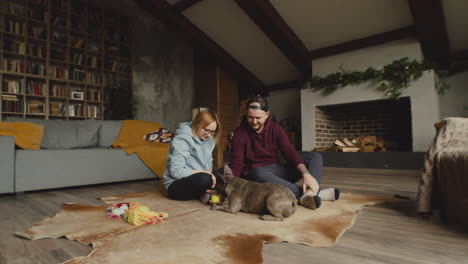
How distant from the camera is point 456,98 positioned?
409cm

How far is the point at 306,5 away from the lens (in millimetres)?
4312

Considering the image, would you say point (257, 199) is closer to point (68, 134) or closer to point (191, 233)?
point (191, 233)

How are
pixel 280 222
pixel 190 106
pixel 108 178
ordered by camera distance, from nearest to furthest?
pixel 280 222 < pixel 108 178 < pixel 190 106

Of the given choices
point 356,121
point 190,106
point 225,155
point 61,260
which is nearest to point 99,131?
point 61,260

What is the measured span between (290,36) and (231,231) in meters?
4.24

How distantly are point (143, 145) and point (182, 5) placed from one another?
3.14m

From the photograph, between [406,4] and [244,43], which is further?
[244,43]

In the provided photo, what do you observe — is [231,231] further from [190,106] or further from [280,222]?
[190,106]

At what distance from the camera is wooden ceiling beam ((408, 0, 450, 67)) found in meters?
3.49

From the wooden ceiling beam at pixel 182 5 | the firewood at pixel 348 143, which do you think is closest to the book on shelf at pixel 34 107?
the wooden ceiling beam at pixel 182 5

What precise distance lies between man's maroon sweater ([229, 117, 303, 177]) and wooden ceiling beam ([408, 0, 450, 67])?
2990 mm

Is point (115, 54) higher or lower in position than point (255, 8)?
lower

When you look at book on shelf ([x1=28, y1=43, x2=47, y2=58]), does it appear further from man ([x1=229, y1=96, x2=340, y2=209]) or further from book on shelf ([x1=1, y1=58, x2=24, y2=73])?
man ([x1=229, y1=96, x2=340, y2=209])

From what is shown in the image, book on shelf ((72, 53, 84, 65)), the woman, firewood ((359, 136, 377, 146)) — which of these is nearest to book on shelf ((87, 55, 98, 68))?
book on shelf ((72, 53, 84, 65))
